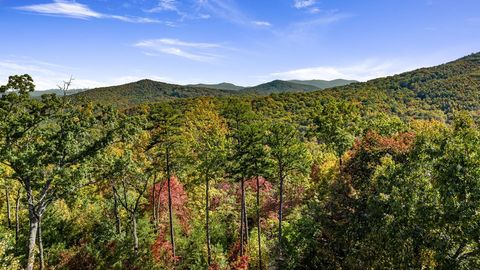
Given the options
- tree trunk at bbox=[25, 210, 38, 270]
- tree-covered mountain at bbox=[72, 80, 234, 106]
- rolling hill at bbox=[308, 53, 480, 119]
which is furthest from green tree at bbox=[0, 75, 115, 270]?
tree-covered mountain at bbox=[72, 80, 234, 106]

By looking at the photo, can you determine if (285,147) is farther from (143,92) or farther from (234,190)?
(143,92)

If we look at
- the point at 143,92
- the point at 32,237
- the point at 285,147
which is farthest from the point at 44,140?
the point at 143,92

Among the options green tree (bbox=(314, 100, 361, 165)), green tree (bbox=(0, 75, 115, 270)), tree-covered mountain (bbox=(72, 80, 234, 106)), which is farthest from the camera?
tree-covered mountain (bbox=(72, 80, 234, 106))

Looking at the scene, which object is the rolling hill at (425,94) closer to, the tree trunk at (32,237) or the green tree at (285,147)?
the green tree at (285,147)

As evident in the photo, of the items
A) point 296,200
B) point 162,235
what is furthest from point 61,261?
point 296,200

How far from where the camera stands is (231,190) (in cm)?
3831

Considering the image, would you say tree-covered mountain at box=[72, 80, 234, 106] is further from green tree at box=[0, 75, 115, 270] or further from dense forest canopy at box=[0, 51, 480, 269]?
green tree at box=[0, 75, 115, 270]

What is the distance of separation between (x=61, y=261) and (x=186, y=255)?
958cm

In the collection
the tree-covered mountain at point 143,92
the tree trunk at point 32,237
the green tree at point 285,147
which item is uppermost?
the tree-covered mountain at point 143,92

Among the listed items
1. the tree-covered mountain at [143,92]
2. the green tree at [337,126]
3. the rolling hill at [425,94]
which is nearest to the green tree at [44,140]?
the green tree at [337,126]

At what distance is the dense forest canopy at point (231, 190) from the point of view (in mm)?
12625

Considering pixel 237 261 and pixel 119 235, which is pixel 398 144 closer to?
pixel 237 261

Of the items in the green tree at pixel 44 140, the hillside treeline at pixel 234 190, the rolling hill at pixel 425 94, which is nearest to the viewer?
the hillside treeline at pixel 234 190

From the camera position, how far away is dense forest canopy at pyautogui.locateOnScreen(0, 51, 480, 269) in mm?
12625
